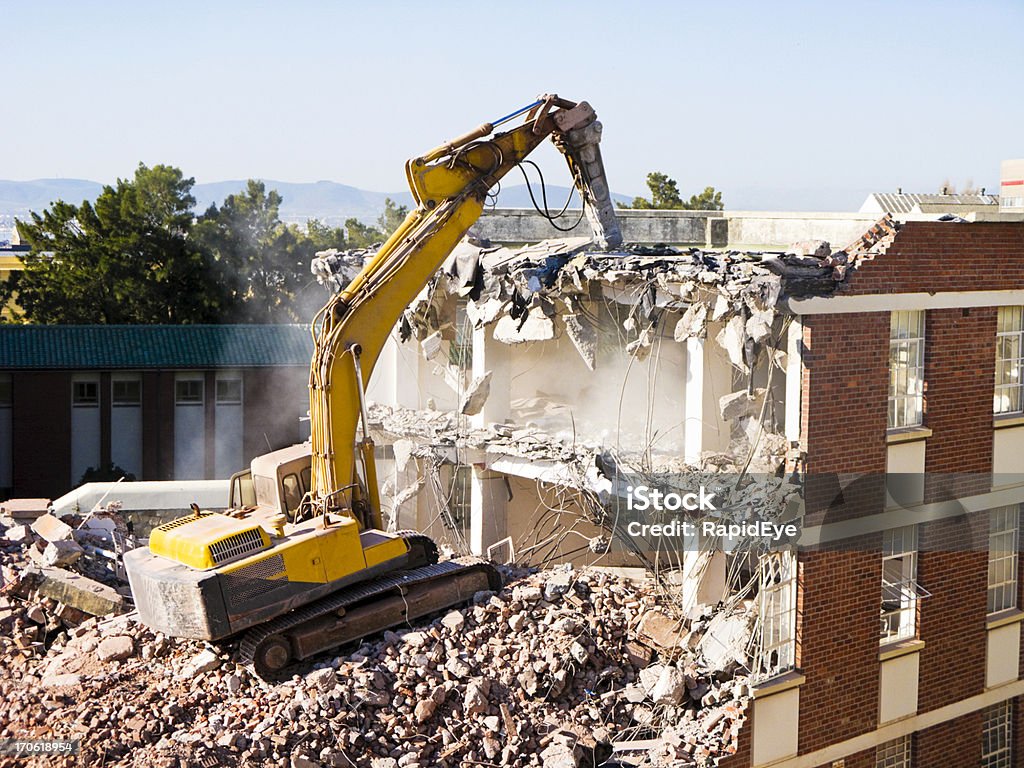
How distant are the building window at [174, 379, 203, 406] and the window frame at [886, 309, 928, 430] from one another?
2283cm

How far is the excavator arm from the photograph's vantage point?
13633mm

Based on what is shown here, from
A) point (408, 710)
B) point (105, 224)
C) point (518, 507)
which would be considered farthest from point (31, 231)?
point (408, 710)

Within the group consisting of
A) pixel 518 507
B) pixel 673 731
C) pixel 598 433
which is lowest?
pixel 673 731

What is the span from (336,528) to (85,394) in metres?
21.6


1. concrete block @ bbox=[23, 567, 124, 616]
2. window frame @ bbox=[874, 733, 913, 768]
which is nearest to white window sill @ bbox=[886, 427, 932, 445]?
window frame @ bbox=[874, 733, 913, 768]

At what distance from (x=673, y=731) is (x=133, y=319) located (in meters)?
28.6

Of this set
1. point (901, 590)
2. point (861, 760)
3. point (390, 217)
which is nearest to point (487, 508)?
point (901, 590)

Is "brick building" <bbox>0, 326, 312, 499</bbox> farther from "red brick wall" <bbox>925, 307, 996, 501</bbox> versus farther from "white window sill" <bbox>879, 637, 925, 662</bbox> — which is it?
"red brick wall" <bbox>925, 307, 996, 501</bbox>

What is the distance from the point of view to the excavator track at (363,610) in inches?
508

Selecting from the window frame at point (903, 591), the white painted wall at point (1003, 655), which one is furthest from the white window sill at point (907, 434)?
the white painted wall at point (1003, 655)

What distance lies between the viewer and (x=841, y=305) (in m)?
14.2

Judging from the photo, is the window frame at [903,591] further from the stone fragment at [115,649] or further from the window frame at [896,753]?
the stone fragment at [115,649]

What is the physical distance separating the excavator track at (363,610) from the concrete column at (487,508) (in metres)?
4.22

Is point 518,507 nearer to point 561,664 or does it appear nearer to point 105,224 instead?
point 561,664
